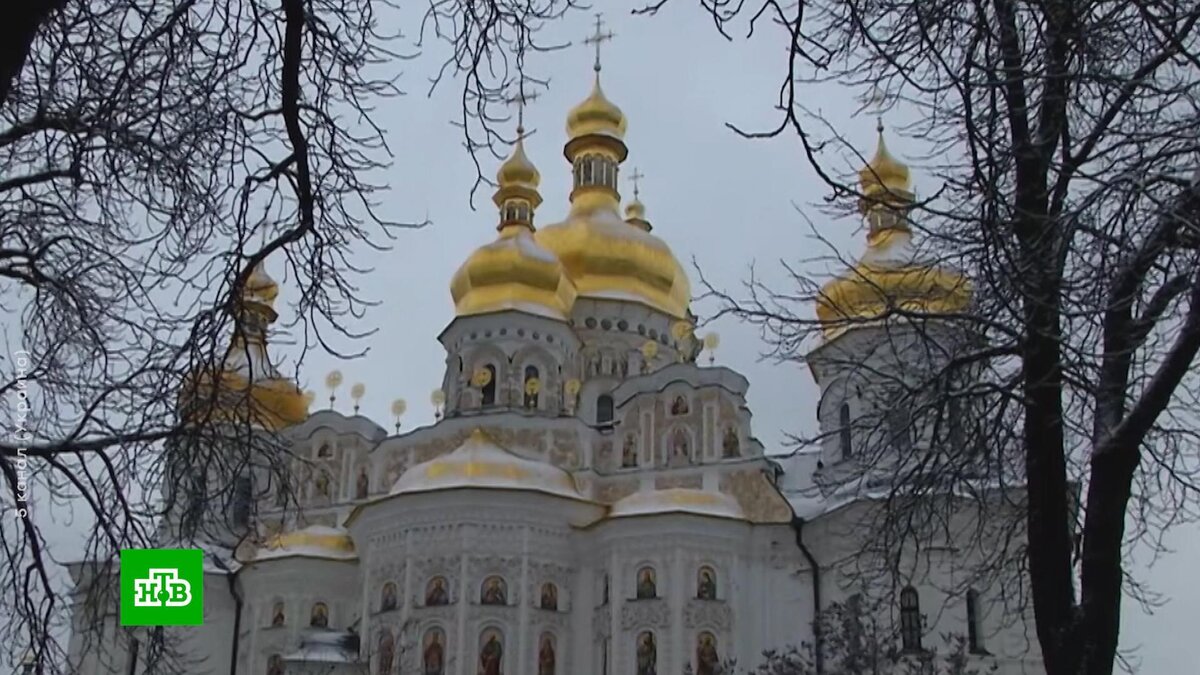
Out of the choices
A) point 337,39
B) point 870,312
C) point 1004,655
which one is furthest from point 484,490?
point 337,39

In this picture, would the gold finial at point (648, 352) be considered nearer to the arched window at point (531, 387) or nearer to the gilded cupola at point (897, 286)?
the arched window at point (531, 387)

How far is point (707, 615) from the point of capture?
2845 centimetres

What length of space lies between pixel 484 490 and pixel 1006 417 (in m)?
22.5

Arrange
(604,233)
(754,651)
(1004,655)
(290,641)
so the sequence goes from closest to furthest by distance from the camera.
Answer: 1. (1004,655)
2. (754,651)
3. (290,641)
4. (604,233)

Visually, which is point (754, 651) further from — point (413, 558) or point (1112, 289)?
point (1112, 289)

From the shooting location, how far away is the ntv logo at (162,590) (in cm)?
827

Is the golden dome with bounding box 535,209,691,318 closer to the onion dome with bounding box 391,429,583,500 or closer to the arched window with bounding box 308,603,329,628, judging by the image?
the onion dome with bounding box 391,429,583,500

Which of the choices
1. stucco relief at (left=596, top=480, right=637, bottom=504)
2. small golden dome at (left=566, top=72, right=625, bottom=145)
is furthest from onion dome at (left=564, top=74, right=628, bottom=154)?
stucco relief at (left=596, top=480, right=637, bottom=504)

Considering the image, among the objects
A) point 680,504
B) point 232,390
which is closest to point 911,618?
point 680,504

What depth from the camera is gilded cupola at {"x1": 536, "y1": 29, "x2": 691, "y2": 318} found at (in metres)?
40.7

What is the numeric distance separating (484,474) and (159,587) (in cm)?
2146

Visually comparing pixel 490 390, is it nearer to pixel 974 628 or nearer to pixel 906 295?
pixel 974 628

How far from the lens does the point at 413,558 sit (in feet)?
97.3

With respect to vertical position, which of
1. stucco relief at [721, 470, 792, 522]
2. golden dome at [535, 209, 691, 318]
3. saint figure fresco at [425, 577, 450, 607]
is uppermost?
golden dome at [535, 209, 691, 318]
